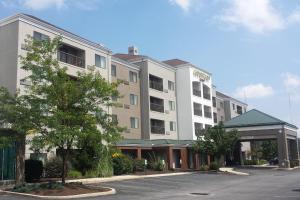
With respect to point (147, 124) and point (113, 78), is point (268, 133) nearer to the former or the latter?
point (147, 124)

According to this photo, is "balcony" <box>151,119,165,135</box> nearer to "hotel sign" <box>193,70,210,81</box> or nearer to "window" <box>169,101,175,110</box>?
"window" <box>169,101,175,110</box>

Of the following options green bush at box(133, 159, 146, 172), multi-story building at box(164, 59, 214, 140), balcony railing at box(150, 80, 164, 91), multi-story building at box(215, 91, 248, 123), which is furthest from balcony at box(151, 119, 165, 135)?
multi-story building at box(215, 91, 248, 123)

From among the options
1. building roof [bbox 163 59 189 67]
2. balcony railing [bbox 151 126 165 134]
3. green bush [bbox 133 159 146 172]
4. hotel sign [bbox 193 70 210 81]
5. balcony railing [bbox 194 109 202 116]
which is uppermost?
building roof [bbox 163 59 189 67]

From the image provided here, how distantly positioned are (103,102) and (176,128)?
36312 millimetres

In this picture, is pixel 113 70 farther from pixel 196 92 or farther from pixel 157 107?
pixel 196 92

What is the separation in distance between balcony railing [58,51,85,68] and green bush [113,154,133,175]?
9.80 metres

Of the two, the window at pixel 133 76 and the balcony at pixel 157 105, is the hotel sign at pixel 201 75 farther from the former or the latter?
the window at pixel 133 76

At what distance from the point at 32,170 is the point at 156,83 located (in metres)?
29.4

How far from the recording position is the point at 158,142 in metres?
48.5

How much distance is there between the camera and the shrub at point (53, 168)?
3219cm

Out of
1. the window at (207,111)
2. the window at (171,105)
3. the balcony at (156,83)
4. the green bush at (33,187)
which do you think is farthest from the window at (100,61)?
the window at (207,111)

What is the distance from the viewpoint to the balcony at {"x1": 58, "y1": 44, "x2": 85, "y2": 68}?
3934 centimetres

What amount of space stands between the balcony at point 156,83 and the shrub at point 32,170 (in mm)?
27526

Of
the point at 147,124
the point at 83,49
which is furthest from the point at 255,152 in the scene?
the point at 83,49
